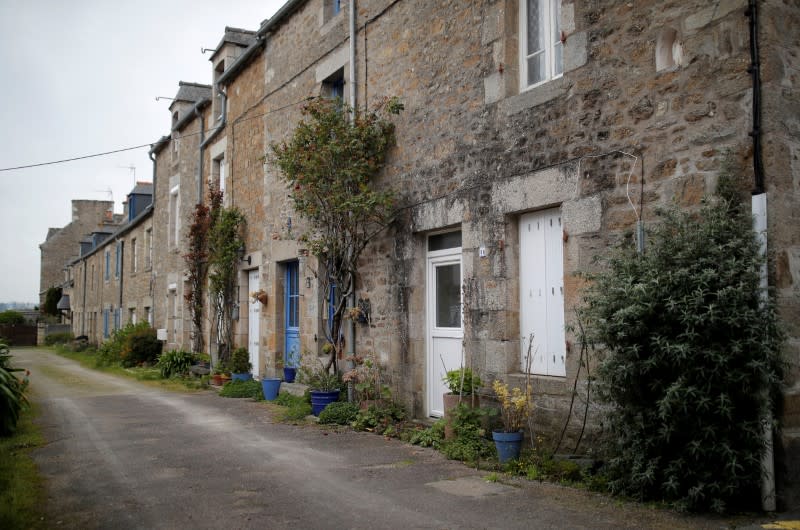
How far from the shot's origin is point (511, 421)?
5.74 meters

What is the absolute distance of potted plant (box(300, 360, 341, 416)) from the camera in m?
8.48

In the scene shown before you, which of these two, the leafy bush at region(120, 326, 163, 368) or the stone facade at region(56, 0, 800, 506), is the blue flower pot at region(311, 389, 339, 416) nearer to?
the stone facade at region(56, 0, 800, 506)

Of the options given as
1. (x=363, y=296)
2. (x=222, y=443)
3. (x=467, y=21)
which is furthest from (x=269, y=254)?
(x=467, y=21)

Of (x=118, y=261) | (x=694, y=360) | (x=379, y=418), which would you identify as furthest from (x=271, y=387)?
(x=118, y=261)

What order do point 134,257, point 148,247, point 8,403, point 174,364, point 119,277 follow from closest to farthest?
point 8,403, point 174,364, point 148,247, point 134,257, point 119,277

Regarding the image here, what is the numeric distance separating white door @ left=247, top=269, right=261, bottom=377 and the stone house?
8.23 metres

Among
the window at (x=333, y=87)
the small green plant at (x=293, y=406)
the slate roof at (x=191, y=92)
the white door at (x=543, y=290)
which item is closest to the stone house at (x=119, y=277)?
the slate roof at (x=191, y=92)

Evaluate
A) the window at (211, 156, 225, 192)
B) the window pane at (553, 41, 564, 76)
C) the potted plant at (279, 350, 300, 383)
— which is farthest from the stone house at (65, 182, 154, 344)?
the window pane at (553, 41, 564, 76)

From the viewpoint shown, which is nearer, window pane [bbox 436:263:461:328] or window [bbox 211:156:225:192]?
window pane [bbox 436:263:461:328]

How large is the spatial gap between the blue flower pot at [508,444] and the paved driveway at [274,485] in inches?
10.5

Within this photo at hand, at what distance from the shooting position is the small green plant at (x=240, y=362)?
1218cm

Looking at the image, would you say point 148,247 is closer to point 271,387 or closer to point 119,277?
point 119,277

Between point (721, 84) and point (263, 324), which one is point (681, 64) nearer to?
point (721, 84)

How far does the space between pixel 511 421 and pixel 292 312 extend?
20.1 feet
